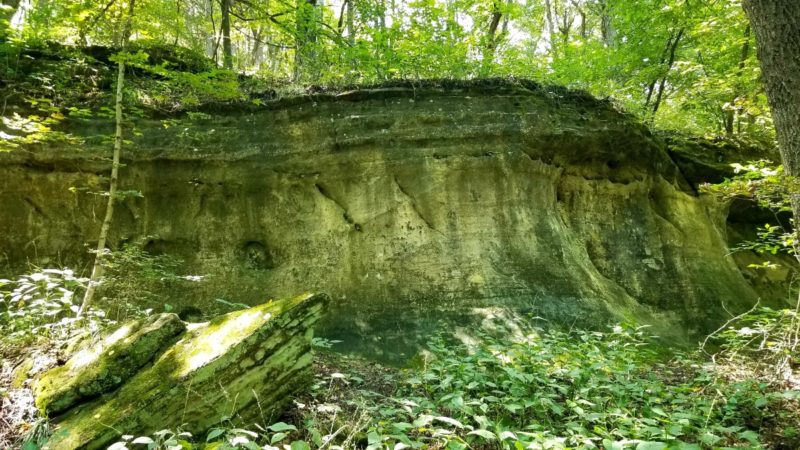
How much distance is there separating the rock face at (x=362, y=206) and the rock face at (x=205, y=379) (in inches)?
118

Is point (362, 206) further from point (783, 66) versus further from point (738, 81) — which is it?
point (738, 81)

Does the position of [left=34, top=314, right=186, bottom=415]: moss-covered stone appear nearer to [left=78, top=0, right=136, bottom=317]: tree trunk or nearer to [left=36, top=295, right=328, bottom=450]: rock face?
[left=36, top=295, right=328, bottom=450]: rock face

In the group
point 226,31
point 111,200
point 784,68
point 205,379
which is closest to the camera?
point 205,379

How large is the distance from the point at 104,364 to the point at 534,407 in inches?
122

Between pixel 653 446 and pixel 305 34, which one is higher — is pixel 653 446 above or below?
below

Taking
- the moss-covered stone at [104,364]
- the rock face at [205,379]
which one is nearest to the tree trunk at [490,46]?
the rock face at [205,379]

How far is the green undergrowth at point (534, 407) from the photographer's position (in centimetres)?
289

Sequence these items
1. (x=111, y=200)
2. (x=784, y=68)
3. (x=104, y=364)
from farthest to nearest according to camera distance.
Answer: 1. (x=111, y=200)
2. (x=784, y=68)
3. (x=104, y=364)

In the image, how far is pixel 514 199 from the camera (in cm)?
739

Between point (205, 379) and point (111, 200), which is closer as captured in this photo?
point (205, 379)

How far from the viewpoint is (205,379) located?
120 inches

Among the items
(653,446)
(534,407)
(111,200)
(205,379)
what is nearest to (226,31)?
(111,200)

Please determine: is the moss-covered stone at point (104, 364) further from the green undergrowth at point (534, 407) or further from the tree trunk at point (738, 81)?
the tree trunk at point (738, 81)

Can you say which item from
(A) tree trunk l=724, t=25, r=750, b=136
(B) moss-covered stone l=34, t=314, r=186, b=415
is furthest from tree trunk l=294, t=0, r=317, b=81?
(A) tree trunk l=724, t=25, r=750, b=136
